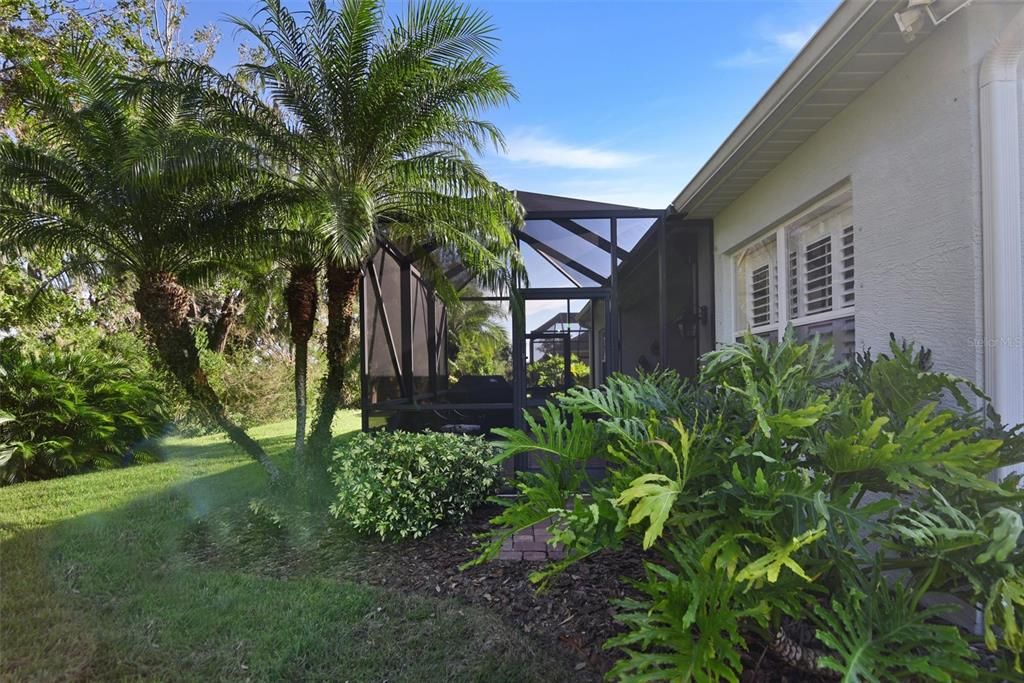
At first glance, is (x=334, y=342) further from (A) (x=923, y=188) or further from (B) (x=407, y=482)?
(A) (x=923, y=188)

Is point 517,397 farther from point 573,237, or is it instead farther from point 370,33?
point 370,33

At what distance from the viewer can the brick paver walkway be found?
4.08 m

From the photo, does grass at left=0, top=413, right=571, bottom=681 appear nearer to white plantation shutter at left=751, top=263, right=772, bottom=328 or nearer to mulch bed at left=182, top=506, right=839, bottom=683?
mulch bed at left=182, top=506, right=839, bottom=683

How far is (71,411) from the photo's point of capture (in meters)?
7.77

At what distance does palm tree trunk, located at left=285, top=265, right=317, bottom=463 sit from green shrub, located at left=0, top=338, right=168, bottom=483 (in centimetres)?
417

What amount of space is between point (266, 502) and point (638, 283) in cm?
527

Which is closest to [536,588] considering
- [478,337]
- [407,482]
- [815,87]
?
[407,482]

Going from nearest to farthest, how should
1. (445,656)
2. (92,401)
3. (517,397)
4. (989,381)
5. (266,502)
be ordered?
(989,381) → (445,656) → (266,502) → (517,397) → (92,401)

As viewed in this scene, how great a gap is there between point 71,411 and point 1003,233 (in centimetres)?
1060

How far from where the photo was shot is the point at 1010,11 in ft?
8.45

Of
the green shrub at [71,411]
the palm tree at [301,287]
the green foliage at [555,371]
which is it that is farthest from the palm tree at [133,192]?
the green foliage at [555,371]

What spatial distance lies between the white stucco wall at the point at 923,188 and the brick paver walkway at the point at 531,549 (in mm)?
2831

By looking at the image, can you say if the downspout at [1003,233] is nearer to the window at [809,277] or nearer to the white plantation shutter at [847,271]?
the window at [809,277]

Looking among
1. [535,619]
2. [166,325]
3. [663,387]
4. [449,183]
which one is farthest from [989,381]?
[166,325]
